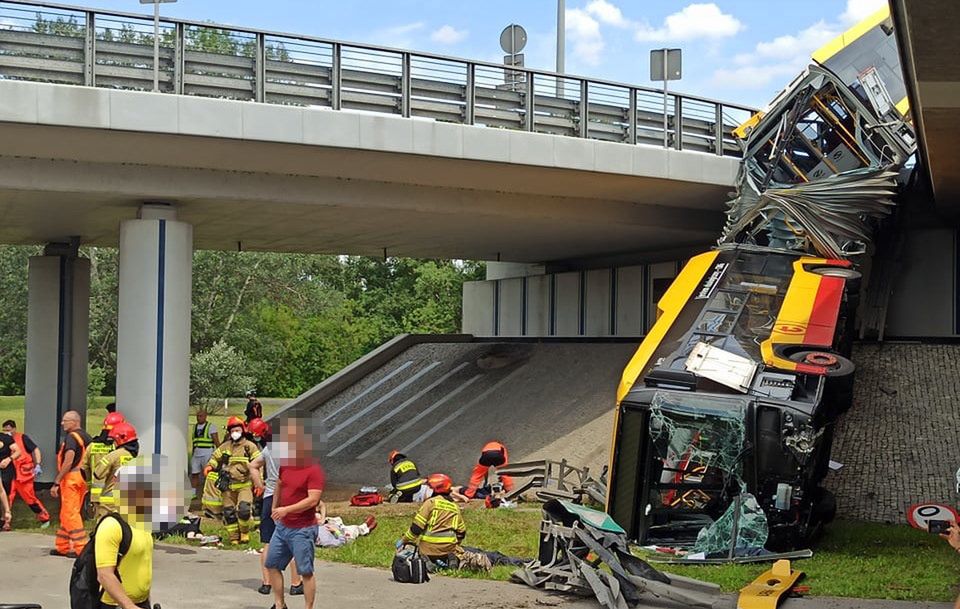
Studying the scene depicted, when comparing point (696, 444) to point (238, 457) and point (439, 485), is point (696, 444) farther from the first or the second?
point (238, 457)

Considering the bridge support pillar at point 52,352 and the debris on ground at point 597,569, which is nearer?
the debris on ground at point 597,569

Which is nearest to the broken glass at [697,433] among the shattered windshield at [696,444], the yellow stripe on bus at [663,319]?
the shattered windshield at [696,444]

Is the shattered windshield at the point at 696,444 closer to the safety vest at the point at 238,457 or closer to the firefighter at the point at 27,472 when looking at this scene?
the safety vest at the point at 238,457

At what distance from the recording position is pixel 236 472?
1302 centimetres

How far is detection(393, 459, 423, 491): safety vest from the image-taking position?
16656mm

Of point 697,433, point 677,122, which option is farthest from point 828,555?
point 677,122

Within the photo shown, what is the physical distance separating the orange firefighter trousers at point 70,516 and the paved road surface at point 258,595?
0.22 metres

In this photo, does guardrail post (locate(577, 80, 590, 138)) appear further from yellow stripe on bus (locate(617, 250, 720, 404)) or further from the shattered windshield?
the shattered windshield

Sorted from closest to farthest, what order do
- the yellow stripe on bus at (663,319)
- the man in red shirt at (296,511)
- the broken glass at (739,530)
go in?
the man in red shirt at (296,511)
the broken glass at (739,530)
the yellow stripe on bus at (663,319)

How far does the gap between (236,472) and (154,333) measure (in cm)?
398

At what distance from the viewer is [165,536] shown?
46.9 ft

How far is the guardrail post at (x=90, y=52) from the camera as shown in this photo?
47.2 ft

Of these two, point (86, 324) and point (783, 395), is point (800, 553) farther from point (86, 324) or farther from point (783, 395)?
point (86, 324)

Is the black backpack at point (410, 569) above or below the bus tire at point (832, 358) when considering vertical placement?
below
